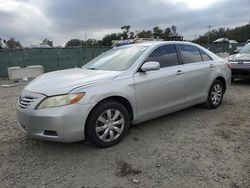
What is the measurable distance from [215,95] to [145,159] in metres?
2.98

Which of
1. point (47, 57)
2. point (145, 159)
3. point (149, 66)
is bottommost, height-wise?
point (145, 159)

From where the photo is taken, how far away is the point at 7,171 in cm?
323

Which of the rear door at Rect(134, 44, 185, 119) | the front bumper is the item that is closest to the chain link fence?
the rear door at Rect(134, 44, 185, 119)

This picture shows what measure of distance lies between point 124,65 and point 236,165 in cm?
223

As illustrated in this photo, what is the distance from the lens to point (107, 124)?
3684mm

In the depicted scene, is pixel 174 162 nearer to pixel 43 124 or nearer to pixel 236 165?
pixel 236 165

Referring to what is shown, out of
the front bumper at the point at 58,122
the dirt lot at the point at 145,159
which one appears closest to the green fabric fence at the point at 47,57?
the dirt lot at the point at 145,159

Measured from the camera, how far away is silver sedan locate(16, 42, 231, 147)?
11.0 ft

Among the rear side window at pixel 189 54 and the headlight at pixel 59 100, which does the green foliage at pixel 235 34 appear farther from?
the headlight at pixel 59 100

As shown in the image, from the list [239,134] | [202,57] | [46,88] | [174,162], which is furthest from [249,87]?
[46,88]

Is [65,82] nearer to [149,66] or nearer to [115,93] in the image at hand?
[115,93]

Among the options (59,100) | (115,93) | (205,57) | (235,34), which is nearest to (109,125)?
(115,93)

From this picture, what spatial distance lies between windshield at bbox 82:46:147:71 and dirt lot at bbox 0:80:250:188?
1184mm

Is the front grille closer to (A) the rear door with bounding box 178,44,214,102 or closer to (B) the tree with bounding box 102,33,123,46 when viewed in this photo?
(A) the rear door with bounding box 178,44,214,102
